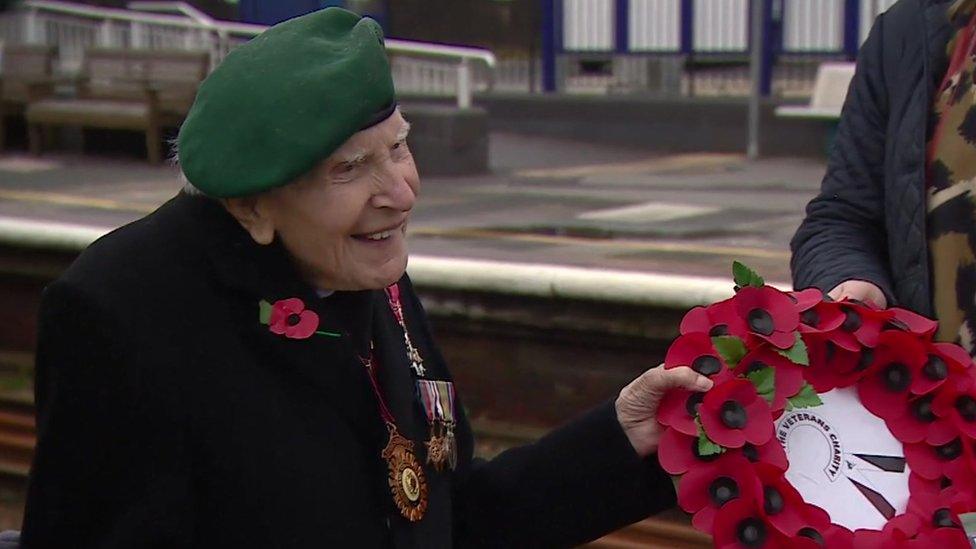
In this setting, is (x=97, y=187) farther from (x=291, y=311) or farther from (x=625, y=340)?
(x=291, y=311)

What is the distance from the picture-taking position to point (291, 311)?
2.00 meters

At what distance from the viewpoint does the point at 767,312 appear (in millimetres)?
2082

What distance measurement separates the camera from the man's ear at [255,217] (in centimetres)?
198

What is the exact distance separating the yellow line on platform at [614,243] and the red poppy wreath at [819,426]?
15.0 feet

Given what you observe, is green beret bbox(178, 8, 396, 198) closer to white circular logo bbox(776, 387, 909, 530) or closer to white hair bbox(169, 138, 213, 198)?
white hair bbox(169, 138, 213, 198)

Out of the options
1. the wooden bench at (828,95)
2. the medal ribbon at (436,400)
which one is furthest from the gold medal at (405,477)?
the wooden bench at (828,95)

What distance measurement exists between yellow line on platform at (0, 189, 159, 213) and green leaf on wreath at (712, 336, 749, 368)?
6.99m

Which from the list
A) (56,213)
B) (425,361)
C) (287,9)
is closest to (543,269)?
(287,9)

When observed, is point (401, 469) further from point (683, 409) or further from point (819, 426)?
point (819, 426)

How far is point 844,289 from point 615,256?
4384 millimetres

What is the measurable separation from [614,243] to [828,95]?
507 cm

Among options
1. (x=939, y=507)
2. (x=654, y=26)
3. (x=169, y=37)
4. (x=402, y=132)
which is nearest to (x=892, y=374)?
(x=939, y=507)

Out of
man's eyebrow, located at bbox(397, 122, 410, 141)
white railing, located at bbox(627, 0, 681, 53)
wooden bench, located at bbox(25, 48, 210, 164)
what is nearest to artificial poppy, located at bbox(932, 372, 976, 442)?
man's eyebrow, located at bbox(397, 122, 410, 141)

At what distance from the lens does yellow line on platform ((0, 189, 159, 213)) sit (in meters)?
8.98
